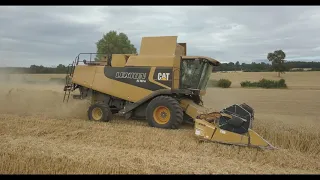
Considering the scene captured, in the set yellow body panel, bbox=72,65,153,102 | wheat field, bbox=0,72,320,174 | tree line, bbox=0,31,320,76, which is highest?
tree line, bbox=0,31,320,76

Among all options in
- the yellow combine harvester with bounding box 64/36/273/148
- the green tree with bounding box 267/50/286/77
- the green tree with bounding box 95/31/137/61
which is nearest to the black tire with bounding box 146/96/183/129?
the yellow combine harvester with bounding box 64/36/273/148

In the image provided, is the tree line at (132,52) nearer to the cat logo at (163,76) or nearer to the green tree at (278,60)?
the green tree at (278,60)

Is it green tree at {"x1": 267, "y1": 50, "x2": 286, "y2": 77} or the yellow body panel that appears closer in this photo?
the yellow body panel

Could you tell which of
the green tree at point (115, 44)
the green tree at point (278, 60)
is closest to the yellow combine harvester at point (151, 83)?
the green tree at point (115, 44)

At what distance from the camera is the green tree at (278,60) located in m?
56.5

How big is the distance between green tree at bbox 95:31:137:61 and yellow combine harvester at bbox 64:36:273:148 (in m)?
25.9

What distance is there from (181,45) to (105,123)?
361 cm

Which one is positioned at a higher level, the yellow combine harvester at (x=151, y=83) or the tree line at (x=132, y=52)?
the tree line at (x=132, y=52)

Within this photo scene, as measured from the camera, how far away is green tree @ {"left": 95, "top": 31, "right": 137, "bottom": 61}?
3697 centimetres

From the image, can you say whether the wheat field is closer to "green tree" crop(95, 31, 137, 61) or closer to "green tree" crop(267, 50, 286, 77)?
"green tree" crop(95, 31, 137, 61)

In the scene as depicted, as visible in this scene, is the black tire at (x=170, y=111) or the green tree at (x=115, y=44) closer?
the black tire at (x=170, y=111)

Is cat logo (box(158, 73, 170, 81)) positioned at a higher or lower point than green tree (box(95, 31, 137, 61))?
lower

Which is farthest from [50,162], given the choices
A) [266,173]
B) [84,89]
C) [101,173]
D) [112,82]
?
[84,89]

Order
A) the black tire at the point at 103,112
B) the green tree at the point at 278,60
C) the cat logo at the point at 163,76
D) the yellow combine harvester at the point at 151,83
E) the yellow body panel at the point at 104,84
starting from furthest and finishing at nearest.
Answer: the green tree at the point at 278,60
the black tire at the point at 103,112
the yellow body panel at the point at 104,84
the cat logo at the point at 163,76
the yellow combine harvester at the point at 151,83
